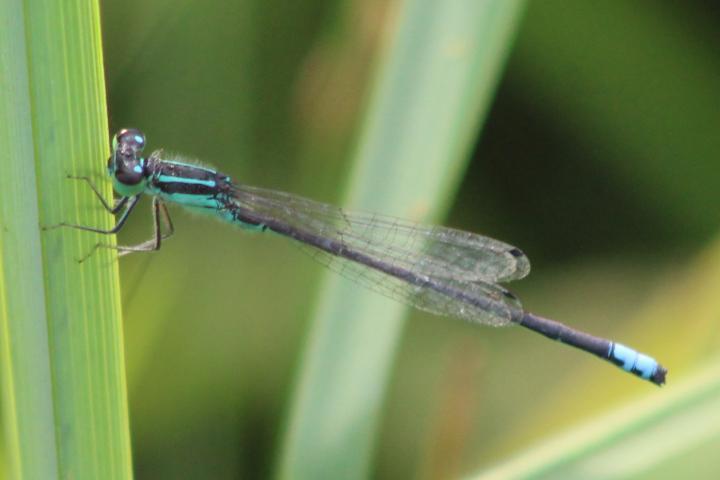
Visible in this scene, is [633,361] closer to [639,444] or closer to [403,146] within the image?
[639,444]

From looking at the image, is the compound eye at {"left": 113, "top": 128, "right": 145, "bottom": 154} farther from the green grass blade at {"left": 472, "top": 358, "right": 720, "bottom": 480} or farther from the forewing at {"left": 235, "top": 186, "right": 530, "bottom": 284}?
the green grass blade at {"left": 472, "top": 358, "right": 720, "bottom": 480}

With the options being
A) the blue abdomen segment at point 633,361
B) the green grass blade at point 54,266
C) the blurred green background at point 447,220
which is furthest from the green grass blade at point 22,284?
the blue abdomen segment at point 633,361

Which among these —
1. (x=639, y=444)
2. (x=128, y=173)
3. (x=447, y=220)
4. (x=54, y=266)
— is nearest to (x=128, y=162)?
(x=128, y=173)

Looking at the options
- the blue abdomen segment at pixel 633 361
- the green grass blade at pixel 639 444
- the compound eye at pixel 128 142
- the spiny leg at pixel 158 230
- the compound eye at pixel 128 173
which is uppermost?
the compound eye at pixel 128 142

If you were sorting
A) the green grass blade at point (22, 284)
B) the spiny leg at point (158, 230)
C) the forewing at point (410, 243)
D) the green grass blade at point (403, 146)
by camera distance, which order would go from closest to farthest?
the green grass blade at point (22, 284)
the green grass blade at point (403, 146)
the spiny leg at point (158, 230)
the forewing at point (410, 243)

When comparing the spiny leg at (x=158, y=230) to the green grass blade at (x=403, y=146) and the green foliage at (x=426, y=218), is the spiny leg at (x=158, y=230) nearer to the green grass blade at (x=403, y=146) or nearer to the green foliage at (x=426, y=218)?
the green foliage at (x=426, y=218)
